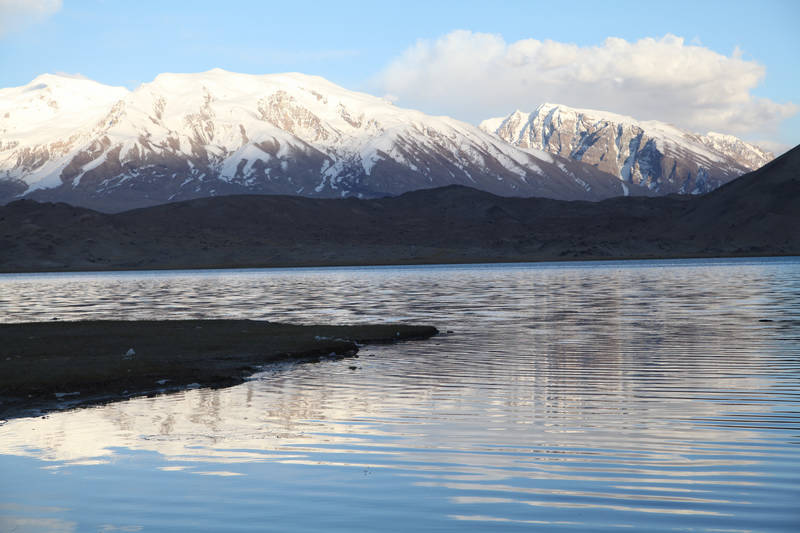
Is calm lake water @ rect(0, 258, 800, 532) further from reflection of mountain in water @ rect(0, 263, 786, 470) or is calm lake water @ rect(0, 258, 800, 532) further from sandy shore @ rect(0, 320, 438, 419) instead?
sandy shore @ rect(0, 320, 438, 419)

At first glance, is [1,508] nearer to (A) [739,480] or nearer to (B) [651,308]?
(A) [739,480]

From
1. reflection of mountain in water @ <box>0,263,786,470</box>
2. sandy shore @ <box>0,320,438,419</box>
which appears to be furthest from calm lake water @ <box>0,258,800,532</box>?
sandy shore @ <box>0,320,438,419</box>

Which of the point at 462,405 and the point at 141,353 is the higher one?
the point at 141,353

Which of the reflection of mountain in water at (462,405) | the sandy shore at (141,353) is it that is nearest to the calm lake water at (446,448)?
the reflection of mountain in water at (462,405)

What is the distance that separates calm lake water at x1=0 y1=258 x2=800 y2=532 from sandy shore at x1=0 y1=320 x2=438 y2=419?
179 cm

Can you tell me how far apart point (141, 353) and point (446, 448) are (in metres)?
19.1

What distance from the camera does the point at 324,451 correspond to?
1758 centimetres

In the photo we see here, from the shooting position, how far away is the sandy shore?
2584cm

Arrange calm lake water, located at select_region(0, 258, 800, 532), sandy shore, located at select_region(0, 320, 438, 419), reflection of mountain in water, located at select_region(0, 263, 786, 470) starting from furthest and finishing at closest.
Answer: sandy shore, located at select_region(0, 320, 438, 419)
reflection of mountain in water, located at select_region(0, 263, 786, 470)
calm lake water, located at select_region(0, 258, 800, 532)

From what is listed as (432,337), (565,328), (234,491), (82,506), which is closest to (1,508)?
(82,506)

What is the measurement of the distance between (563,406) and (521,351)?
12.7 meters

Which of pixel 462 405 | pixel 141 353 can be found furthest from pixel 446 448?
pixel 141 353

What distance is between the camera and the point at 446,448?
17547 mm

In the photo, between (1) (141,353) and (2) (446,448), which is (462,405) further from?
(1) (141,353)
